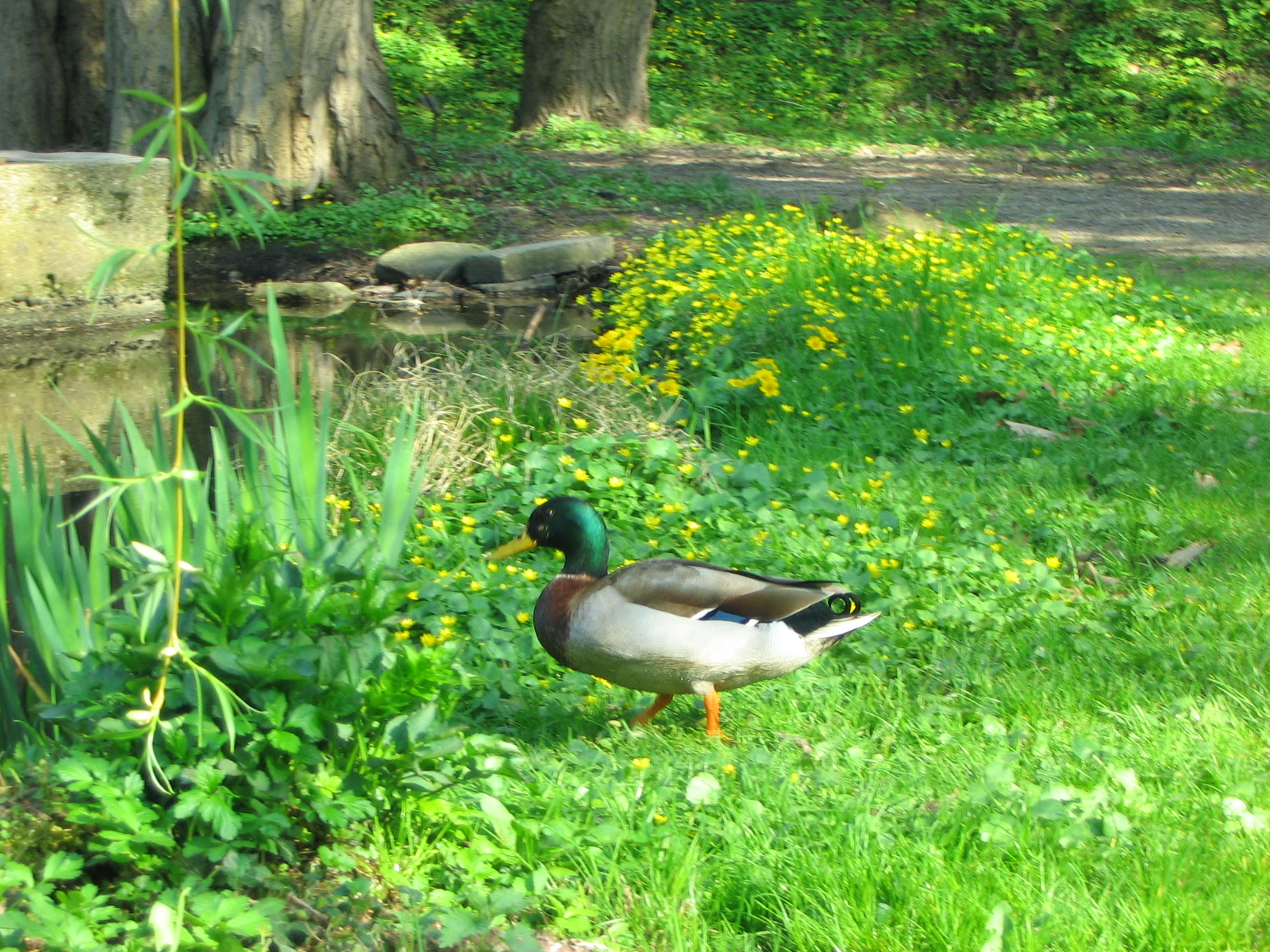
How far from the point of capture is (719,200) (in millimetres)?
11969

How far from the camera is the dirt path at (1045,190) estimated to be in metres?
10.8

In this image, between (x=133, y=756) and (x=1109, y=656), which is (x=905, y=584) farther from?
(x=133, y=756)

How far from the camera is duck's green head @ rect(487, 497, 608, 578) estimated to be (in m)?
3.68

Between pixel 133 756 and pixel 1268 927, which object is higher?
pixel 133 756

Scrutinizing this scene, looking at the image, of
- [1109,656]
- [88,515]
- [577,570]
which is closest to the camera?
[577,570]

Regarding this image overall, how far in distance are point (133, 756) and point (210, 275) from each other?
356 inches

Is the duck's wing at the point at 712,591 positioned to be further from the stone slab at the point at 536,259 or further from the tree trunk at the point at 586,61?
the tree trunk at the point at 586,61

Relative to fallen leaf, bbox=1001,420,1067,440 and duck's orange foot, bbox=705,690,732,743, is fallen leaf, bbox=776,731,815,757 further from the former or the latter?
fallen leaf, bbox=1001,420,1067,440

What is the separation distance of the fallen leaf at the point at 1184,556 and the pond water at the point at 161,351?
331 cm

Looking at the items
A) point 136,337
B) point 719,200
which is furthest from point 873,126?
point 136,337

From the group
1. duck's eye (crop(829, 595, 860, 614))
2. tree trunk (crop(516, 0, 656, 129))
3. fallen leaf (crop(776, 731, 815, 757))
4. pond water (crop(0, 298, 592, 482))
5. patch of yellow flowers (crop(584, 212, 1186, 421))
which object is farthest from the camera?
tree trunk (crop(516, 0, 656, 129))

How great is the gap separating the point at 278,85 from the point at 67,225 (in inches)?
106

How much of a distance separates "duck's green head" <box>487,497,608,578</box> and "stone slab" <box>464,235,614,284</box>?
6.89m

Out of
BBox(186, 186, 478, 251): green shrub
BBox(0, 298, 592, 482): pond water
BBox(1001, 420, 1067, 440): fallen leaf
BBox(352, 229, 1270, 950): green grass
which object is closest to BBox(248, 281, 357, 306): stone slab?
BBox(0, 298, 592, 482): pond water
